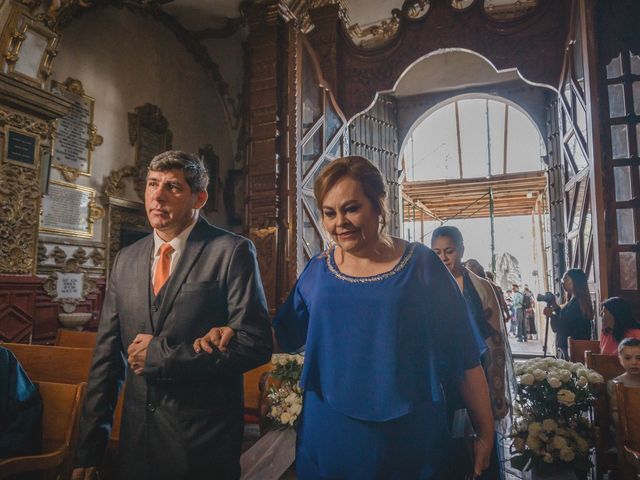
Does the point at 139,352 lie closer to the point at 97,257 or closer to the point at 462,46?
the point at 97,257

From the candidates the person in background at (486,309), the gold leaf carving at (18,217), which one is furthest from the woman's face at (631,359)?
the gold leaf carving at (18,217)

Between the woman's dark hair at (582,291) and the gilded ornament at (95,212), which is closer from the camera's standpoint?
the woman's dark hair at (582,291)

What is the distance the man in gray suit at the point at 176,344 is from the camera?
1.29 meters

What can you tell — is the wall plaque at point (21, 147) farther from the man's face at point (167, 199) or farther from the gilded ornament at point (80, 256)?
the man's face at point (167, 199)

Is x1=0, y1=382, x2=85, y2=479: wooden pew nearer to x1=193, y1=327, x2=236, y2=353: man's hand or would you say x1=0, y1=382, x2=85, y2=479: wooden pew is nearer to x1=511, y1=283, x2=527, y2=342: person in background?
x1=193, y1=327, x2=236, y2=353: man's hand

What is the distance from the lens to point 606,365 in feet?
10.1

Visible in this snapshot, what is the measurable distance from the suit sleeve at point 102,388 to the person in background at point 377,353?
2.14 ft

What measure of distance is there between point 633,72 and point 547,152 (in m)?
5.05

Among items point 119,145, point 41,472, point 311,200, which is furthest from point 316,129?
point 41,472

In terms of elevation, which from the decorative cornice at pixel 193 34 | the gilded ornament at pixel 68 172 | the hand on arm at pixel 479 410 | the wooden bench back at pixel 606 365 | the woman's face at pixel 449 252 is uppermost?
the decorative cornice at pixel 193 34

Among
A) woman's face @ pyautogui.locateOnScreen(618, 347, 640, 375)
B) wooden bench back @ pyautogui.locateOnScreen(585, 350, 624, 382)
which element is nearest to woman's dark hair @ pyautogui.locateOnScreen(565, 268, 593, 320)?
wooden bench back @ pyautogui.locateOnScreen(585, 350, 624, 382)

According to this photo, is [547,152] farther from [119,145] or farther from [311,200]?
[119,145]

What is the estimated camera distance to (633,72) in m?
4.51

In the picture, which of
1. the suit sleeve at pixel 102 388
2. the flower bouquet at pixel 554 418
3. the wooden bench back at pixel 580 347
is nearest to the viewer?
the suit sleeve at pixel 102 388
